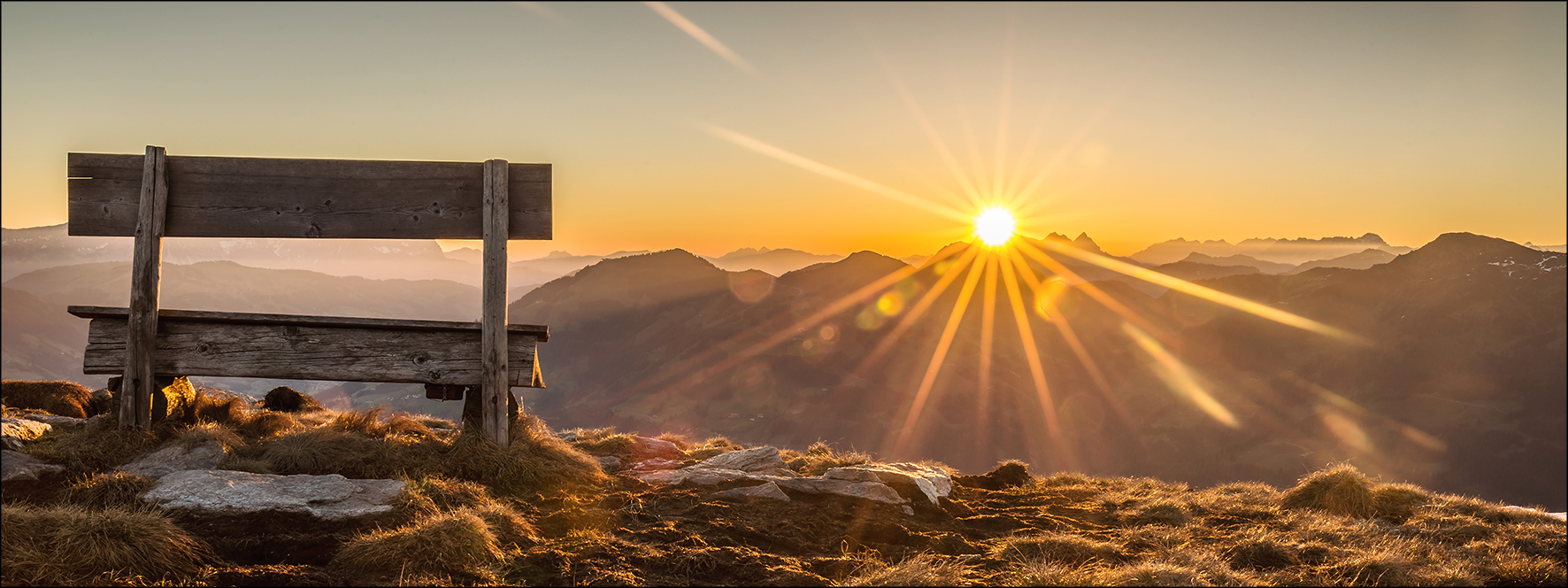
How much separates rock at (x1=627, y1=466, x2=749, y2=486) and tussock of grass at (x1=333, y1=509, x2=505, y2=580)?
9.90 feet

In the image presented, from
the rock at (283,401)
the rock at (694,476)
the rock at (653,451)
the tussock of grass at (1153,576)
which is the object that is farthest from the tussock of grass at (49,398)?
the tussock of grass at (1153,576)

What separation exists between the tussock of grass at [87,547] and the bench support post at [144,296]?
12.0 feet

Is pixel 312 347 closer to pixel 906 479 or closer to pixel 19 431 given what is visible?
pixel 19 431

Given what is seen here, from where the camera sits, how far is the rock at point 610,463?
360 inches

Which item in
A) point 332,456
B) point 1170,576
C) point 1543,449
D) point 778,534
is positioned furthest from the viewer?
point 1543,449

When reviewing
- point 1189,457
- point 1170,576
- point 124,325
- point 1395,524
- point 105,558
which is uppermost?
point 124,325

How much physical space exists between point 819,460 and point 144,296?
27.3 ft

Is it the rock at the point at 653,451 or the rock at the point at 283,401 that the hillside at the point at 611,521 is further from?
the rock at the point at 283,401

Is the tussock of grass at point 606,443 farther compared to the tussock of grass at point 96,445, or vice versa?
the tussock of grass at point 606,443

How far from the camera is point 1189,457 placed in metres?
189

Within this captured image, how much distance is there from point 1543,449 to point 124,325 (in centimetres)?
26517

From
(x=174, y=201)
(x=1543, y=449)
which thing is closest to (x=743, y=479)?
(x=174, y=201)

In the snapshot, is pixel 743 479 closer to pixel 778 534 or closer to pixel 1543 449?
pixel 778 534

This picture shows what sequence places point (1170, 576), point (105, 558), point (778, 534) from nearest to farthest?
point (105, 558) < point (1170, 576) < point (778, 534)
